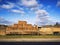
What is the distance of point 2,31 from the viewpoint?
123ft

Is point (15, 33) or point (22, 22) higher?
point (22, 22)

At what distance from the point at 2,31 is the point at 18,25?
15.0 feet

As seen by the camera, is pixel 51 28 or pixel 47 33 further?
pixel 51 28

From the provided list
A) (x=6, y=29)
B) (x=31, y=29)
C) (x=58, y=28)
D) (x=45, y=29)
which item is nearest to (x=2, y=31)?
(x=6, y=29)

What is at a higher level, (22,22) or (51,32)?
(22,22)

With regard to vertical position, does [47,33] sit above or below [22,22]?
below

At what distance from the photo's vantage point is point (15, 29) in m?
39.2

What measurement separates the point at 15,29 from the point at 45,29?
777cm

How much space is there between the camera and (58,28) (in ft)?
130

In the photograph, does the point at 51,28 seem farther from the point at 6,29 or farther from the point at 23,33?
the point at 6,29

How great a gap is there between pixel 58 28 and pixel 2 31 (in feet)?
47.0

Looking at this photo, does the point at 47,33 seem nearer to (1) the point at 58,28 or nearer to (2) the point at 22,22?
(1) the point at 58,28

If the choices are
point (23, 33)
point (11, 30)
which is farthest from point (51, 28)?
point (11, 30)

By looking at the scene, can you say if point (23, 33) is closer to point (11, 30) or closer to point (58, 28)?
point (11, 30)
